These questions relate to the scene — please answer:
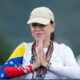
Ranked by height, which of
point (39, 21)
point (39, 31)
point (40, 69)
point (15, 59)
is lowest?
point (40, 69)

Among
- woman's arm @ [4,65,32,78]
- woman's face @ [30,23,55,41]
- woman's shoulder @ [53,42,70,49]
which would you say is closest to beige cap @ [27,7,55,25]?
woman's face @ [30,23,55,41]

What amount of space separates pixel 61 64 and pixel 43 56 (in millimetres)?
320

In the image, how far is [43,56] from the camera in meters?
4.13

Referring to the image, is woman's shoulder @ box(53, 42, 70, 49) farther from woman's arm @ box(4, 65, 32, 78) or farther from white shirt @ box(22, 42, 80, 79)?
woman's arm @ box(4, 65, 32, 78)

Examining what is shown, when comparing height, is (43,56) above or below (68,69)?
above

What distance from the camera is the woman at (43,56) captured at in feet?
13.5

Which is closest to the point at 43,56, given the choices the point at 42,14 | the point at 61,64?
the point at 61,64

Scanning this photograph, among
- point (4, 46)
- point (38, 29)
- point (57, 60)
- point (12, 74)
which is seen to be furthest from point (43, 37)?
point (4, 46)

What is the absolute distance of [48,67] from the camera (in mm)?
4125

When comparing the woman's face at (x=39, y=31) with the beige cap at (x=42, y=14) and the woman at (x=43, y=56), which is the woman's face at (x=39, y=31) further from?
the beige cap at (x=42, y=14)

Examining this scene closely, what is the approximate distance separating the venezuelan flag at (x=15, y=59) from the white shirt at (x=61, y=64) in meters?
0.07

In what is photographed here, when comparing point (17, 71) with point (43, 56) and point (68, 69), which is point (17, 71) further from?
point (68, 69)

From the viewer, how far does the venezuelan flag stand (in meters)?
4.15

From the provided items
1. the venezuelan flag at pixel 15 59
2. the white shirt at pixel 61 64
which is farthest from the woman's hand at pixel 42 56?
the venezuelan flag at pixel 15 59
